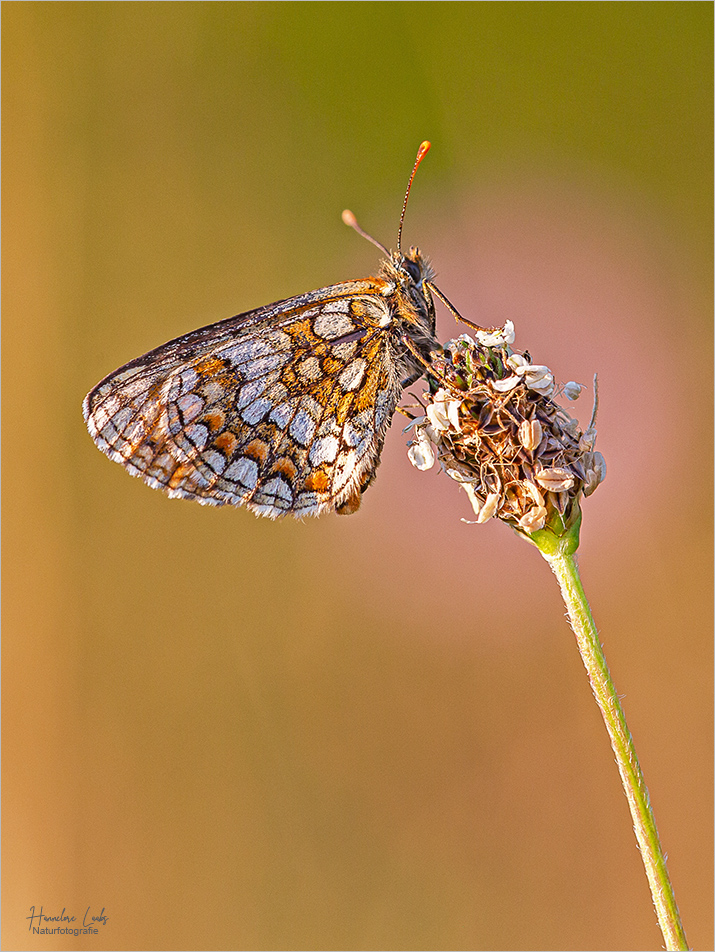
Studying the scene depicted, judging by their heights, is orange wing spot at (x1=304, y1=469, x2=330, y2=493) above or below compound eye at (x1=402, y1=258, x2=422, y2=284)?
below

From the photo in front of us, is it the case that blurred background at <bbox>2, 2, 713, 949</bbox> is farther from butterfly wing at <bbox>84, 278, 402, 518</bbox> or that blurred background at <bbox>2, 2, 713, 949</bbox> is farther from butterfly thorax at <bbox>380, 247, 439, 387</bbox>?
butterfly wing at <bbox>84, 278, 402, 518</bbox>

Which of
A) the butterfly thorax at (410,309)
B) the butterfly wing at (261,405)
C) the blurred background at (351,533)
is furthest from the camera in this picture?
the blurred background at (351,533)

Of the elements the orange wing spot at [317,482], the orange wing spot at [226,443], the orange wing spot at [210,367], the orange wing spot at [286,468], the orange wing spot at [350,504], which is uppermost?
the orange wing spot at [210,367]

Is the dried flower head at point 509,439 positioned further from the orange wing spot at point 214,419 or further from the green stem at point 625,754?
the orange wing spot at point 214,419

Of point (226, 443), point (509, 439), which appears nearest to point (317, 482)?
point (226, 443)

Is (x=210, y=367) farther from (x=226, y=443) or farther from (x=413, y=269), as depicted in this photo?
(x=413, y=269)

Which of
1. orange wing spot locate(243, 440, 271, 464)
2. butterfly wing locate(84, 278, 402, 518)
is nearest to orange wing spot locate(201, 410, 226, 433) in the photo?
butterfly wing locate(84, 278, 402, 518)

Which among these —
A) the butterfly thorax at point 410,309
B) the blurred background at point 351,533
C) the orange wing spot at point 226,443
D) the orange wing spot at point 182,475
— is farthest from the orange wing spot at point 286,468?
the blurred background at point 351,533
